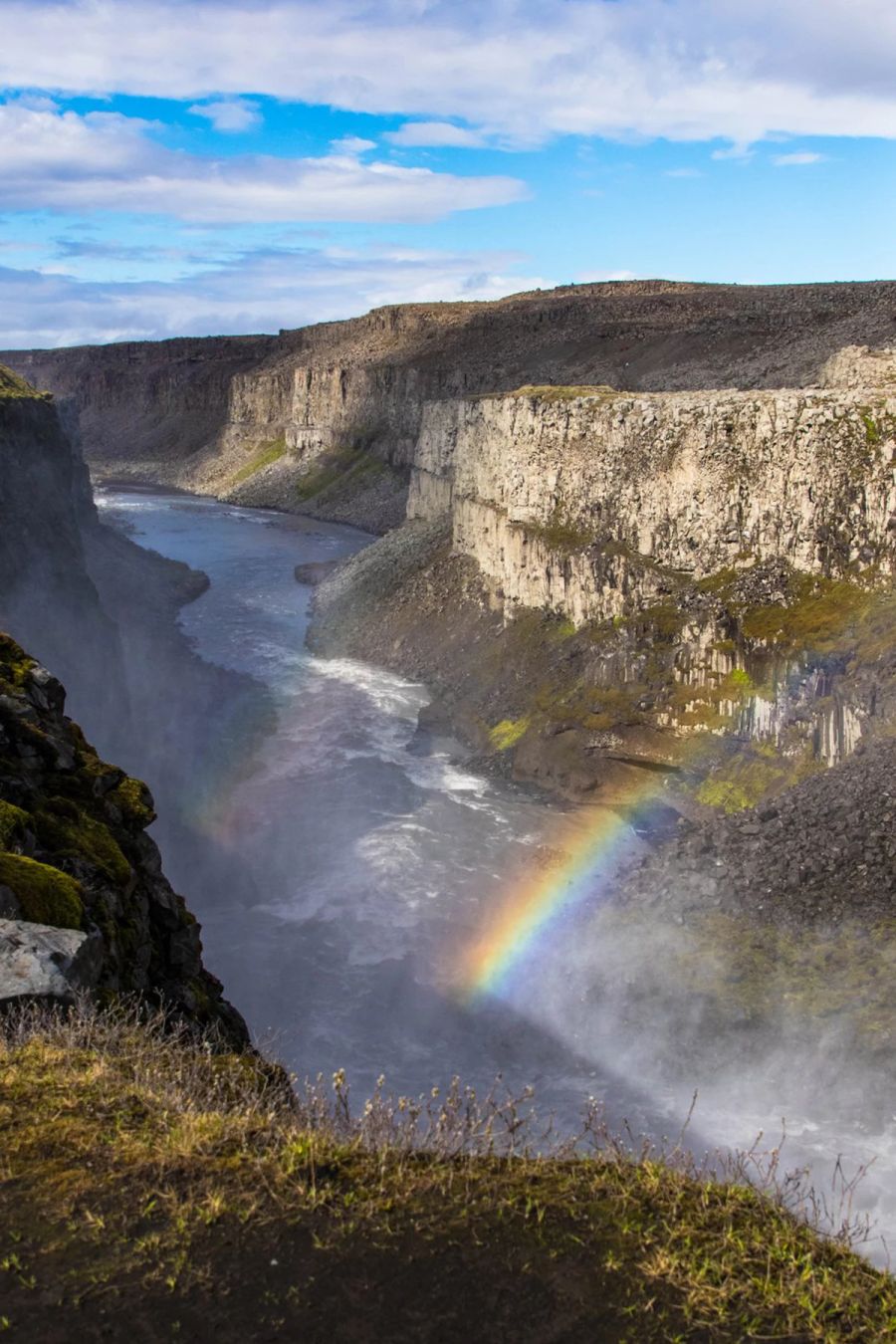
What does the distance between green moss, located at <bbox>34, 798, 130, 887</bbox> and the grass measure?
4604 mm

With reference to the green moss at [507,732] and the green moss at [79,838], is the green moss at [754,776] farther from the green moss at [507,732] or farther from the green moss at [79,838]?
the green moss at [79,838]

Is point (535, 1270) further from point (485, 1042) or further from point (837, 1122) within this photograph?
point (485, 1042)

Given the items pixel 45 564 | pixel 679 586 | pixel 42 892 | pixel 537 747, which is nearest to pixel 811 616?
pixel 679 586

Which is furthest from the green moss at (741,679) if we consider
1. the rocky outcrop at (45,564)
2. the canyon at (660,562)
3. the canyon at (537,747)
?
the rocky outcrop at (45,564)

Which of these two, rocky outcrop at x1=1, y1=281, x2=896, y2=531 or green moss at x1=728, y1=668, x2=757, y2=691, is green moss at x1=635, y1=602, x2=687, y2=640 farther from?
rocky outcrop at x1=1, y1=281, x2=896, y2=531

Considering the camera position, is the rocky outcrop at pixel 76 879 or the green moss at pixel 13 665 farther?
the green moss at pixel 13 665

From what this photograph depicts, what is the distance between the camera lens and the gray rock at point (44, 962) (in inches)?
418

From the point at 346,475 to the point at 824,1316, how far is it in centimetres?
11908

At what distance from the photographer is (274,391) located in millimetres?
154500

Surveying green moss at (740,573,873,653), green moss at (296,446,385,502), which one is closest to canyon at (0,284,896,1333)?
green moss at (740,573,873,653)

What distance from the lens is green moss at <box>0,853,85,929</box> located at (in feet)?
39.8

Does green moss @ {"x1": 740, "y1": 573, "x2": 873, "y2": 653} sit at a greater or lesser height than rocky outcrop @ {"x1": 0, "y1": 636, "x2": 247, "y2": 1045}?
greater

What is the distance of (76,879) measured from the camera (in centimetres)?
1348

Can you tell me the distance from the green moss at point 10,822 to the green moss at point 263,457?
13298 centimetres
